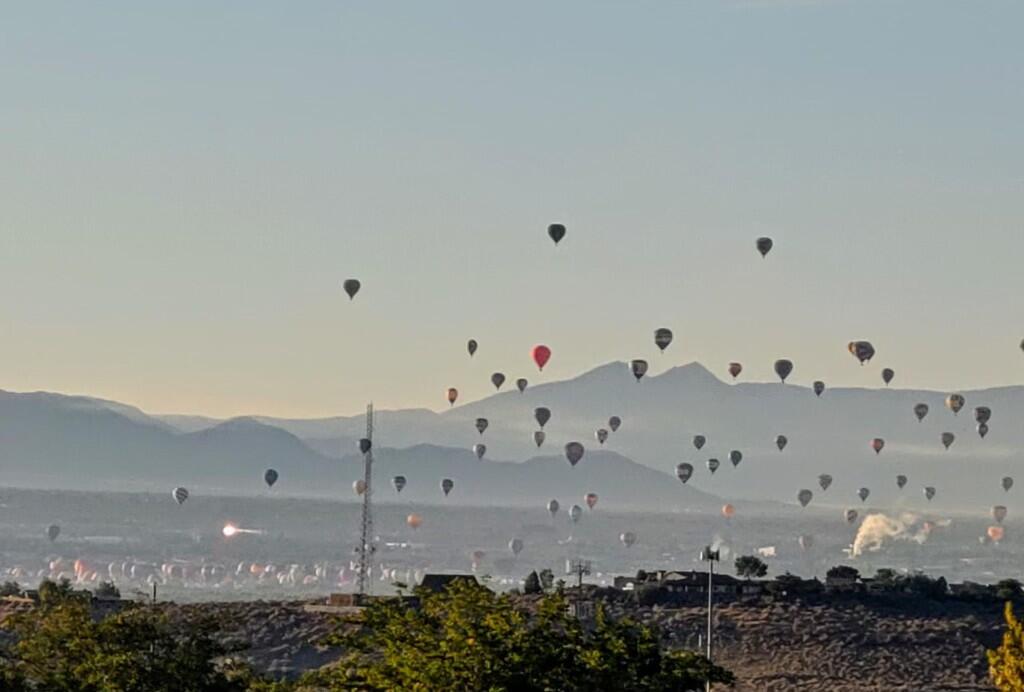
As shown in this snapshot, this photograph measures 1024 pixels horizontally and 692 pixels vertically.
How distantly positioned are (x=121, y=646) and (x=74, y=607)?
2.06 meters

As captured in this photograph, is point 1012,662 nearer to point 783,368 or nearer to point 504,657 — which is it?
point 504,657

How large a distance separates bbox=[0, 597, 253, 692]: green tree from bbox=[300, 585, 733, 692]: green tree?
6.61 m

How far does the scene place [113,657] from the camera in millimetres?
63062

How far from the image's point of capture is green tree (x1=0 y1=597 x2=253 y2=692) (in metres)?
63.2

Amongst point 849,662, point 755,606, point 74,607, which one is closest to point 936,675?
point 849,662

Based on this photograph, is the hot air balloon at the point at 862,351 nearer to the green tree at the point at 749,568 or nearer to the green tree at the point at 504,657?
the green tree at the point at 749,568

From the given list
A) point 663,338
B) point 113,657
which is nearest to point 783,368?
point 663,338

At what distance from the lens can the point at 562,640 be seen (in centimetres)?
5534

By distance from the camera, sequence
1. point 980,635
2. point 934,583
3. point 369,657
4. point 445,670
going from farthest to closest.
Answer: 1. point 934,583
2. point 980,635
3. point 369,657
4. point 445,670

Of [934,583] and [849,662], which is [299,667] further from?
[934,583]

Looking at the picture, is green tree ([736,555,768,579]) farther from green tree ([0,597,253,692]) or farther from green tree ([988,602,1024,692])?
green tree ([988,602,1024,692])

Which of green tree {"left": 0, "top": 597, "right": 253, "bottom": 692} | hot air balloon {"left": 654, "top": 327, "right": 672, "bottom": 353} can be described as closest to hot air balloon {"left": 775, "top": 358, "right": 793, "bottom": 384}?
hot air balloon {"left": 654, "top": 327, "right": 672, "bottom": 353}

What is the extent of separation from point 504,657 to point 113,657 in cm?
1183

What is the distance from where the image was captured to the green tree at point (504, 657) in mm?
54438
